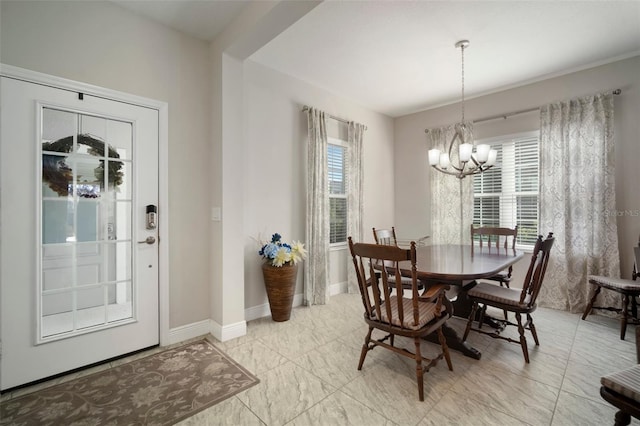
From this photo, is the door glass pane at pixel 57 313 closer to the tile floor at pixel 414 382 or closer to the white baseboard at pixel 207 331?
the white baseboard at pixel 207 331

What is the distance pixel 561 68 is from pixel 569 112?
546mm

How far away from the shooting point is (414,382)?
2012 mm

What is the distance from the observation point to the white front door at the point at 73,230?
1.95 m

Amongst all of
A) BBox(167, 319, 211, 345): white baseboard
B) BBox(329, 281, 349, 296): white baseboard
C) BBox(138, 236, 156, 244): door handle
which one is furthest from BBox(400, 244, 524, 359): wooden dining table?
BBox(138, 236, 156, 244): door handle

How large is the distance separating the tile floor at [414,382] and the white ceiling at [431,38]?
2.94 metres

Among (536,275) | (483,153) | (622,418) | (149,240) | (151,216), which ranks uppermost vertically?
(483,153)

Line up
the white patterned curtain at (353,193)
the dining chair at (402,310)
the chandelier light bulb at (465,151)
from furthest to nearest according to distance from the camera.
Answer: the white patterned curtain at (353,193) < the chandelier light bulb at (465,151) < the dining chair at (402,310)

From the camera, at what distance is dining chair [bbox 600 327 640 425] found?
1.18 metres

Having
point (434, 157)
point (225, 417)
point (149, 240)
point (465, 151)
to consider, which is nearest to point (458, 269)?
point (465, 151)

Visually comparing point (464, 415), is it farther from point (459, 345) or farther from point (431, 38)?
point (431, 38)

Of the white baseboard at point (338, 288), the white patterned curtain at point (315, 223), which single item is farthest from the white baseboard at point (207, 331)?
the white baseboard at point (338, 288)

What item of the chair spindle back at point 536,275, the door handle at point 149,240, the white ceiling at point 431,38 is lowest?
the chair spindle back at point 536,275

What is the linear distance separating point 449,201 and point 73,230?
4.60 meters

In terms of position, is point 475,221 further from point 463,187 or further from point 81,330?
point 81,330
